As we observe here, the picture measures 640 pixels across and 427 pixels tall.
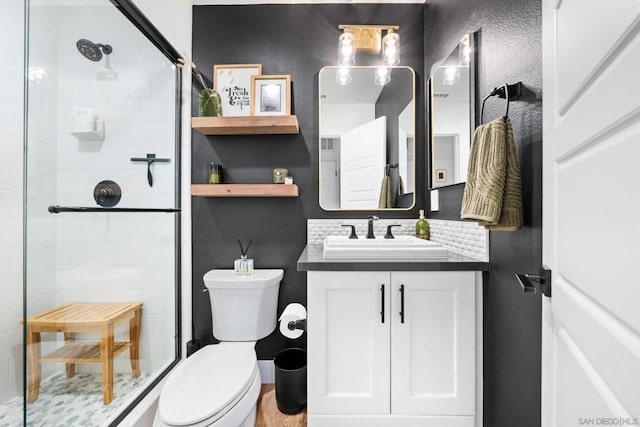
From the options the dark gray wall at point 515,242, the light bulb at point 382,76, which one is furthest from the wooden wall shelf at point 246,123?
the dark gray wall at point 515,242

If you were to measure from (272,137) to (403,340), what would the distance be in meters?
1.40

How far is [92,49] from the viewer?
141 centimetres

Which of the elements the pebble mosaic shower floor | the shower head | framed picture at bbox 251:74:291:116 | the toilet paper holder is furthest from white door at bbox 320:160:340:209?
the pebble mosaic shower floor

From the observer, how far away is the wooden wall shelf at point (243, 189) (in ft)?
5.39

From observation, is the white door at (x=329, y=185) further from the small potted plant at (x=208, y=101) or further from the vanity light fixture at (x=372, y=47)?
the small potted plant at (x=208, y=101)

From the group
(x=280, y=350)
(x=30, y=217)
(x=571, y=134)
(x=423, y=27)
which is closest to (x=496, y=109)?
(x=571, y=134)

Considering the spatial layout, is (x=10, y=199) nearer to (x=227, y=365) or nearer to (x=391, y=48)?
(x=227, y=365)

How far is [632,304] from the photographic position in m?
0.39

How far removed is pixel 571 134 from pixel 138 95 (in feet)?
6.47

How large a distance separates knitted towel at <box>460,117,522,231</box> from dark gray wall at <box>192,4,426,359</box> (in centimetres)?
91

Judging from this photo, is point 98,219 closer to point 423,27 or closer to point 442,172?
point 442,172

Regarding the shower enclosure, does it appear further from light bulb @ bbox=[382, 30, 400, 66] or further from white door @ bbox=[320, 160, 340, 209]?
light bulb @ bbox=[382, 30, 400, 66]

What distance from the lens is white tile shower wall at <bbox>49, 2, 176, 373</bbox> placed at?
1.29 metres

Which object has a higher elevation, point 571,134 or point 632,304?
point 571,134
